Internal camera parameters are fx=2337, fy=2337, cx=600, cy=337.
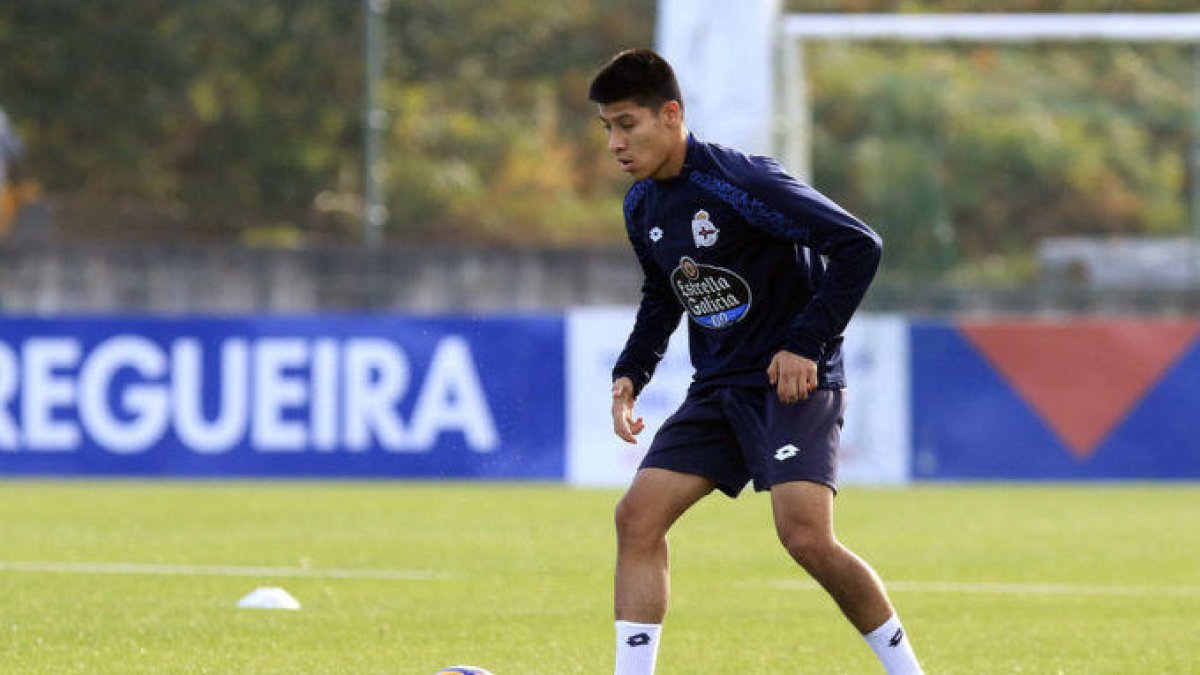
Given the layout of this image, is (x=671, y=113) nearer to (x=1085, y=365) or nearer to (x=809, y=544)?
(x=809, y=544)

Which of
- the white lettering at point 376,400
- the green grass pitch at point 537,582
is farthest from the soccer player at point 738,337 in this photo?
the white lettering at point 376,400

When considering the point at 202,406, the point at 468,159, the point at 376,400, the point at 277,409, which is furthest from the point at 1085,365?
the point at 468,159

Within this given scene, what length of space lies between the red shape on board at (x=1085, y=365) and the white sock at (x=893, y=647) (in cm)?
1158

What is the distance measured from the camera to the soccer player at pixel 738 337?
6.50 metres

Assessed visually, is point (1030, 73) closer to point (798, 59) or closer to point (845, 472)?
point (798, 59)

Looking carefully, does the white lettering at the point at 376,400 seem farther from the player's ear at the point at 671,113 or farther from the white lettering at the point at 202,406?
the player's ear at the point at 671,113

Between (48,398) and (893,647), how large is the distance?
1241 cm

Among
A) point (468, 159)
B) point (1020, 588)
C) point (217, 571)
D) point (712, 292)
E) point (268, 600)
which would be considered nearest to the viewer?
point (712, 292)

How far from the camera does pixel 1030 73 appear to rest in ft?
111

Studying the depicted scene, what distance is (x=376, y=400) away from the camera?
705 inches

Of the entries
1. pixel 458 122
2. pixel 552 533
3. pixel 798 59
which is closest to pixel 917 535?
pixel 552 533

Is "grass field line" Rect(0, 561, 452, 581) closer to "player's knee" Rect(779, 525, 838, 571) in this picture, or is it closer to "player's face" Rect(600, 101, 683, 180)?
"player's knee" Rect(779, 525, 838, 571)

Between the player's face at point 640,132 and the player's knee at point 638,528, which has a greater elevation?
the player's face at point 640,132

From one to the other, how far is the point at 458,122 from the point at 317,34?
549cm
